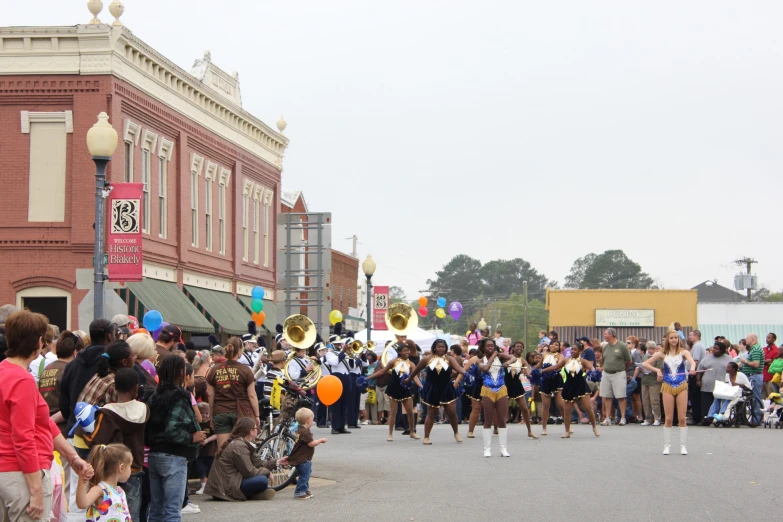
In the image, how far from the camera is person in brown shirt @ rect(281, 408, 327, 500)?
13.2m

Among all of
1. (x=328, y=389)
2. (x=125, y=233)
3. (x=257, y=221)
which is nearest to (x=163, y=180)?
(x=257, y=221)

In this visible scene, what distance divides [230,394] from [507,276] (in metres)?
151

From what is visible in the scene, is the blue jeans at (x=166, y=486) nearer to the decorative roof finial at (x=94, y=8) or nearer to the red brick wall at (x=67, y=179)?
the red brick wall at (x=67, y=179)

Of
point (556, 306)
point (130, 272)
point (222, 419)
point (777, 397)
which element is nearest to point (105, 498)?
point (222, 419)

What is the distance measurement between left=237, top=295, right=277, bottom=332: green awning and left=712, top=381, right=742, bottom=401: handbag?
20.9m

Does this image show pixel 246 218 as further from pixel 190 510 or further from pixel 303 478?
pixel 190 510

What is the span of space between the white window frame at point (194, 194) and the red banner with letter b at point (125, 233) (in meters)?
17.9

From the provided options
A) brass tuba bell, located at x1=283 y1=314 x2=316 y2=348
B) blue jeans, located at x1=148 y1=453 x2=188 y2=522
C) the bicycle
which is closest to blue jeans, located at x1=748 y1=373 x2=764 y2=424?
brass tuba bell, located at x1=283 y1=314 x2=316 y2=348

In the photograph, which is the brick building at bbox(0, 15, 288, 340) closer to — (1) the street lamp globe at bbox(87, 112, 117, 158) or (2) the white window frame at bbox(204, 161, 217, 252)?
(2) the white window frame at bbox(204, 161, 217, 252)

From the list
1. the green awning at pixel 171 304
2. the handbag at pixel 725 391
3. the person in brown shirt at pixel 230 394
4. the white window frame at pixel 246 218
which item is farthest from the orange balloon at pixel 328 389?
the white window frame at pixel 246 218

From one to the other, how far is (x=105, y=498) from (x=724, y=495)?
7.69m

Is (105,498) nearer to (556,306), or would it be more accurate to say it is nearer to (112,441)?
Answer: (112,441)

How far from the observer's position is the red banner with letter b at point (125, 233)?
760 inches

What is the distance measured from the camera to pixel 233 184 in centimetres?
4297
